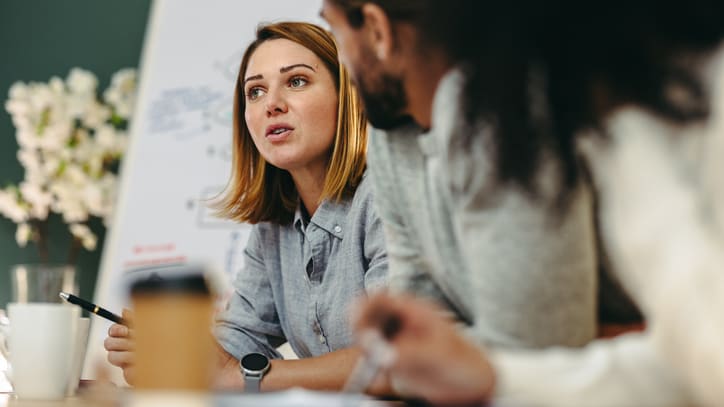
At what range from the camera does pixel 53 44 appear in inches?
125

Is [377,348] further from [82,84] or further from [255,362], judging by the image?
[82,84]

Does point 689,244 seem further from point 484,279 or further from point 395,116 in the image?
point 395,116

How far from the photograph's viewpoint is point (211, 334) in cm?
57

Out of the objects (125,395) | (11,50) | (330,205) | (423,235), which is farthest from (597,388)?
(11,50)

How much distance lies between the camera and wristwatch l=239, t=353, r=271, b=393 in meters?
1.62

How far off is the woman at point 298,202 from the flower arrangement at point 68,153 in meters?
0.90

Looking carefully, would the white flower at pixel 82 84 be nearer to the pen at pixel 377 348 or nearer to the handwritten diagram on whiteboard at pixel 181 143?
the handwritten diagram on whiteboard at pixel 181 143

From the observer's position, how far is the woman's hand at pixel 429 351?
2.02 feet

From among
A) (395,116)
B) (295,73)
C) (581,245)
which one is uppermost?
(295,73)

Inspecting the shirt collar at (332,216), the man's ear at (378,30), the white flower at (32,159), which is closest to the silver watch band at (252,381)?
the shirt collar at (332,216)

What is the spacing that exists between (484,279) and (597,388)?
151 mm

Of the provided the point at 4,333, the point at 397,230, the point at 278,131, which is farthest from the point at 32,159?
the point at 397,230

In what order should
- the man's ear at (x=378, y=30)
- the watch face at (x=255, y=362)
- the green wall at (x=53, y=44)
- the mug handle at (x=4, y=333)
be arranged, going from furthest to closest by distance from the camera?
the green wall at (x=53, y=44), the watch face at (x=255, y=362), the mug handle at (x=4, y=333), the man's ear at (x=378, y=30)

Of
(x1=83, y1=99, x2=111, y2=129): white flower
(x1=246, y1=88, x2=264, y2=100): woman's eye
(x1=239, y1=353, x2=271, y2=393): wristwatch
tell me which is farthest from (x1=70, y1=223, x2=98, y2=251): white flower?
(x1=239, y1=353, x2=271, y2=393): wristwatch
